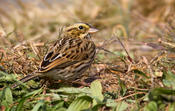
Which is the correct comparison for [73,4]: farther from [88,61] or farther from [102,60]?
[88,61]

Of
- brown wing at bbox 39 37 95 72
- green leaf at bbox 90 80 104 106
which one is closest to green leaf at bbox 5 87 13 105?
brown wing at bbox 39 37 95 72

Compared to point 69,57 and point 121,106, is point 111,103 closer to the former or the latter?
point 121,106

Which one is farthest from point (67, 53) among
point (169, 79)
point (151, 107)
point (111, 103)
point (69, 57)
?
point (151, 107)

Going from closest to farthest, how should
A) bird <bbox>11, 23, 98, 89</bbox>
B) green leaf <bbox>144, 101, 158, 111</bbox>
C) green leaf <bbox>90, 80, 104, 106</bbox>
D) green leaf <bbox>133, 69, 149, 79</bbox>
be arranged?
green leaf <bbox>144, 101, 158, 111</bbox>, green leaf <bbox>90, 80, 104, 106</bbox>, green leaf <bbox>133, 69, 149, 79</bbox>, bird <bbox>11, 23, 98, 89</bbox>

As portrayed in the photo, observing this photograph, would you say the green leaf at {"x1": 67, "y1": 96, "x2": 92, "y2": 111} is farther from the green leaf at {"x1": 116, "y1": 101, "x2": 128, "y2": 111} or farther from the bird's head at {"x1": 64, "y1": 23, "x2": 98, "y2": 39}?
the bird's head at {"x1": 64, "y1": 23, "x2": 98, "y2": 39}

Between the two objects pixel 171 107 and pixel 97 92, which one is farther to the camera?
pixel 97 92

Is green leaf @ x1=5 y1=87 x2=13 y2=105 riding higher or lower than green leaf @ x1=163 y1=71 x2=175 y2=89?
higher

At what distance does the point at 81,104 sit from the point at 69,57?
0.86m

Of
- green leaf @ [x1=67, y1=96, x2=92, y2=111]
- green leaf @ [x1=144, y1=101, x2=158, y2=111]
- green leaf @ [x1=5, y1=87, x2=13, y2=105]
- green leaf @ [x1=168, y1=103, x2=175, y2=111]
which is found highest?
green leaf @ [x1=5, y1=87, x2=13, y2=105]

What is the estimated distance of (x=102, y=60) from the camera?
464cm

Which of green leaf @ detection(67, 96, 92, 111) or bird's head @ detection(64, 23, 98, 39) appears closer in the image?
green leaf @ detection(67, 96, 92, 111)

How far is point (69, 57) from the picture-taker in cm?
396

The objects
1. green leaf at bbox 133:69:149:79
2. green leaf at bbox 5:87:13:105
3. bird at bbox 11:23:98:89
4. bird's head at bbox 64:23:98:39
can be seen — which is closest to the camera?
green leaf at bbox 5:87:13:105

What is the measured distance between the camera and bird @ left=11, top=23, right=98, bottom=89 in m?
3.70
